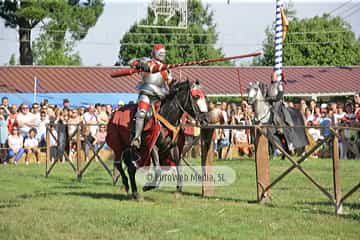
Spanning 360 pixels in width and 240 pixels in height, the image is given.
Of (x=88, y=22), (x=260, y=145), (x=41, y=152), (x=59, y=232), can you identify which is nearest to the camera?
(x=59, y=232)

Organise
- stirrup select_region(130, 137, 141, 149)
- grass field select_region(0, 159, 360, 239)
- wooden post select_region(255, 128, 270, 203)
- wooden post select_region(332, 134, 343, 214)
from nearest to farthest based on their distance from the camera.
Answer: grass field select_region(0, 159, 360, 239) → wooden post select_region(332, 134, 343, 214) → wooden post select_region(255, 128, 270, 203) → stirrup select_region(130, 137, 141, 149)

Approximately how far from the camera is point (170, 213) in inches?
414

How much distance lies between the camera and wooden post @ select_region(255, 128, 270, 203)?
11.7m

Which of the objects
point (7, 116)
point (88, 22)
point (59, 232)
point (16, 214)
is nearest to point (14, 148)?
point (7, 116)

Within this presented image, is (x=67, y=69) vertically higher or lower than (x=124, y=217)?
higher

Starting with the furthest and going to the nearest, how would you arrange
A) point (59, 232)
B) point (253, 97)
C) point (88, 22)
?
point (88, 22), point (253, 97), point (59, 232)

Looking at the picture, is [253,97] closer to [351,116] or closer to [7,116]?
[351,116]

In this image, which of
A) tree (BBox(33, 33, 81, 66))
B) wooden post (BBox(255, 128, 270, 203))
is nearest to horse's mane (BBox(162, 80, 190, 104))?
wooden post (BBox(255, 128, 270, 203))

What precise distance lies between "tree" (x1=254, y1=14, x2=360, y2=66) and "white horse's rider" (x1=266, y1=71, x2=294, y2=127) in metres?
42.9

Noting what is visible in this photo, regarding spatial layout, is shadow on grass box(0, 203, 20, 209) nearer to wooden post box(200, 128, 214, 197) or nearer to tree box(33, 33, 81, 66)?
wooden post box(200, 128, 214, 197)

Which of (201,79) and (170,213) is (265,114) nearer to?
(170,213)

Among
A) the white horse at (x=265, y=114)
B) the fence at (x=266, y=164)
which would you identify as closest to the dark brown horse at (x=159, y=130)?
the fence at (x=266, y=164)

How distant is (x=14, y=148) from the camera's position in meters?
22.4

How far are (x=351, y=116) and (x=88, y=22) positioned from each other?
2860 centimetres
